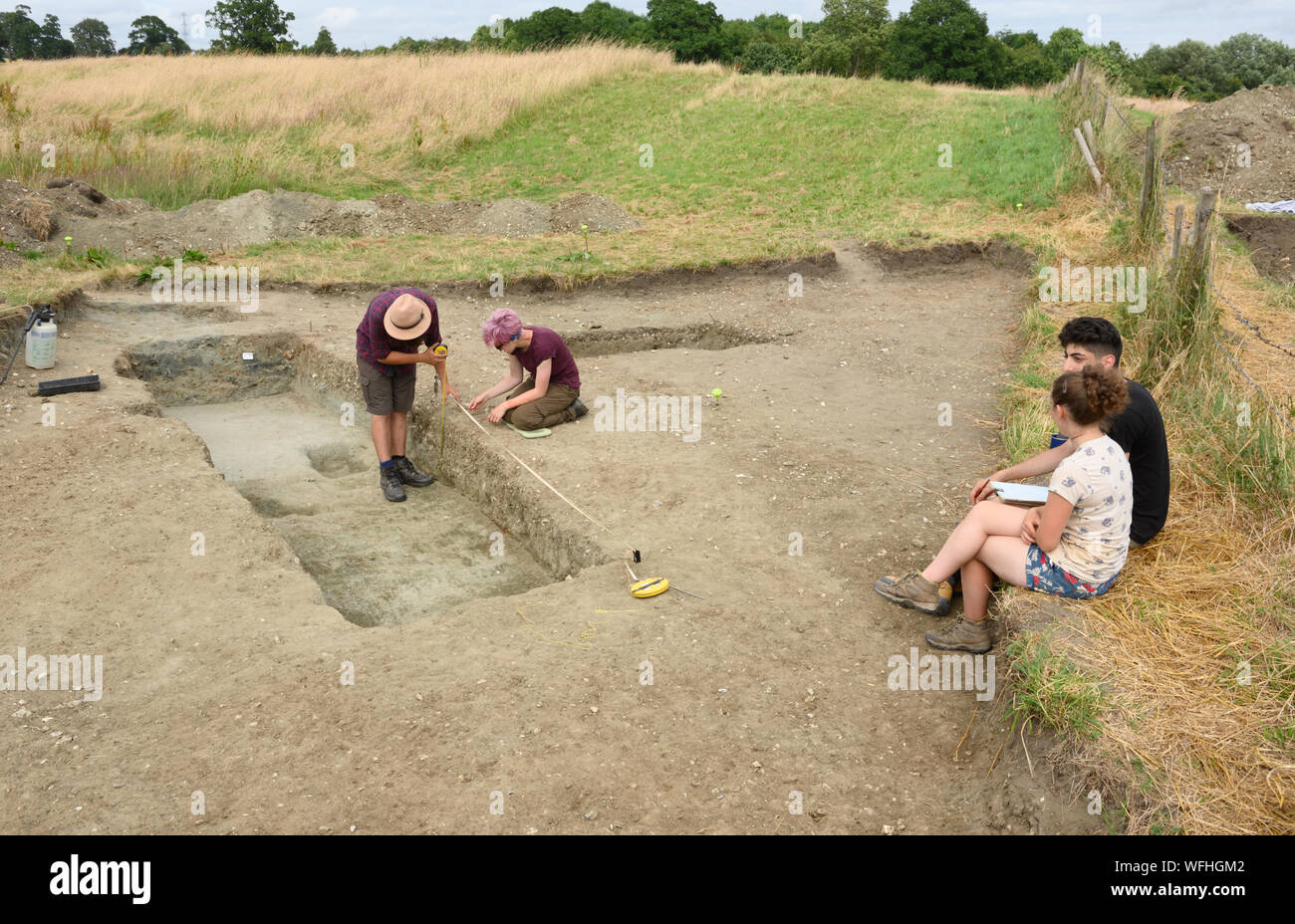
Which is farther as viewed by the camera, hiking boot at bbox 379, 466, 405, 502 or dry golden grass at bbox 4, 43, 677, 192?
dry golden grass at bbox 4, 43, 677, 192

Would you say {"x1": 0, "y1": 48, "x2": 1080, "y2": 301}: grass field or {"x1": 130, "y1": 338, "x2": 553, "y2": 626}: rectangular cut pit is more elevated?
{"x1": 0, "y1": 48, "x2": 1080, "y2": 301}: grass field

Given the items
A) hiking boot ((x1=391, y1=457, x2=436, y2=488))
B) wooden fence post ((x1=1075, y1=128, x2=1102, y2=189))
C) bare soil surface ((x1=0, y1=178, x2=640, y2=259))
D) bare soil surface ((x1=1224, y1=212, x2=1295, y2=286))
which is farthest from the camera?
wooden fence post ((x1=1075, y1=128, x2=1102, y2=189))

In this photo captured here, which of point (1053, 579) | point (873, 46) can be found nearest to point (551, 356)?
point (1053, 579)

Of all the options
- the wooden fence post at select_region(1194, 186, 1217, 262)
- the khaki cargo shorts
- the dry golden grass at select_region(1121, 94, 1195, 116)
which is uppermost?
the dry golden grass at select_region(1121, 94, 1195, 116)

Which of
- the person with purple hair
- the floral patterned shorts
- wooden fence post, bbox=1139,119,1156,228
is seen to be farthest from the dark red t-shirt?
wooden fence post, bbox=1139,119,1156,228

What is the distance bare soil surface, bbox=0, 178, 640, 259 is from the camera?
1277 cm

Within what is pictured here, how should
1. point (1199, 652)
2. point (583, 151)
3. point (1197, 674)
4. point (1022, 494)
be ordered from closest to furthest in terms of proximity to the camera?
point (1197, 674) → point (1199, 652) → point (1022, 494) → point (583, 151)

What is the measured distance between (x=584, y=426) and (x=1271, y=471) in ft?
15.1

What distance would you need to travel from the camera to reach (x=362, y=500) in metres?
7.45

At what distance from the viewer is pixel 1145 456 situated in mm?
4652

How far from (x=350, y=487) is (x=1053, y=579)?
531 cm

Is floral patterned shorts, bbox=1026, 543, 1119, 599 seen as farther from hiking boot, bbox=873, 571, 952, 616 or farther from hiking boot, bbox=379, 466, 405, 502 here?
hiking boot, bbox=379, 466, 405, 502

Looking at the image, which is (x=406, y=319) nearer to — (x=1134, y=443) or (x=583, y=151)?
(x=1134, y=443)

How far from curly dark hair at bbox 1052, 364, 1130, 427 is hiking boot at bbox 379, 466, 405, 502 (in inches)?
192
